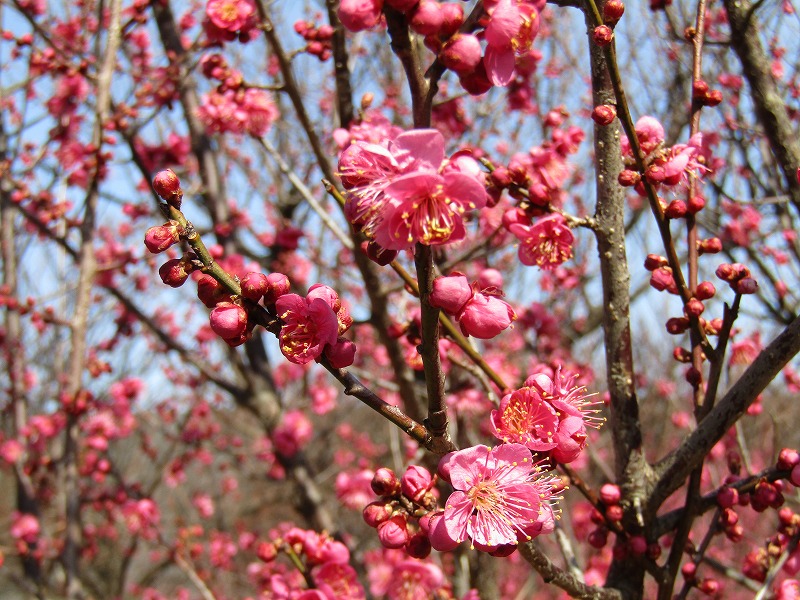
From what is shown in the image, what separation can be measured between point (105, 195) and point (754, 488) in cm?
472

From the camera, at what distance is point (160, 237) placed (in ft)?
3.48

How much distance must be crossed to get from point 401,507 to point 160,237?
0.73 meters

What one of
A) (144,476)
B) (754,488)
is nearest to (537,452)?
(754,488)

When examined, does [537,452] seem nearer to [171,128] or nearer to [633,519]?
[633,519]

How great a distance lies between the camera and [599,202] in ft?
5.71

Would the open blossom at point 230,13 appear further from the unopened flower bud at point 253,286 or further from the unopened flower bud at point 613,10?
the unopened flower bud at point 253,286

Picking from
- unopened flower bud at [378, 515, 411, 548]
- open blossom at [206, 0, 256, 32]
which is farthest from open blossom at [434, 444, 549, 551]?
open blossom at [206, 0, 256, 32]

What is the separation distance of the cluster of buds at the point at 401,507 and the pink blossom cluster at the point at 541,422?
0.66 feet

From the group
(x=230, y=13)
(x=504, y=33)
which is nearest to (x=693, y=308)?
(x=504, y=33)

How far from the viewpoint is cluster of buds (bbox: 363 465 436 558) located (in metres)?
1.23

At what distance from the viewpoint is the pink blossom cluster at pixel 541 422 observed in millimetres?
1269

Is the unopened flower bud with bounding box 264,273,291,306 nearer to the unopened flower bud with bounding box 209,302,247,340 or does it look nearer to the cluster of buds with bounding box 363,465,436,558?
the unopened flower bud with bounding box 209,302,247,340

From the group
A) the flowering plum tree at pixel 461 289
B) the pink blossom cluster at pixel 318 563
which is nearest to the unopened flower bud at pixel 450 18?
the flowering plum tree at pixel 461 289

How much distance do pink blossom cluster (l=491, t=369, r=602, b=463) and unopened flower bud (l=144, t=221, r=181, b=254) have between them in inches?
29.4
